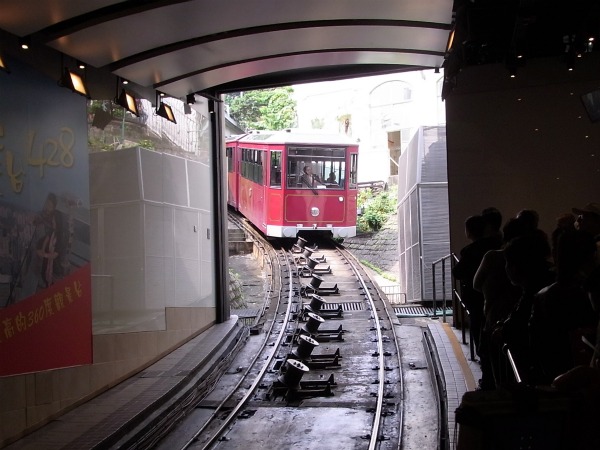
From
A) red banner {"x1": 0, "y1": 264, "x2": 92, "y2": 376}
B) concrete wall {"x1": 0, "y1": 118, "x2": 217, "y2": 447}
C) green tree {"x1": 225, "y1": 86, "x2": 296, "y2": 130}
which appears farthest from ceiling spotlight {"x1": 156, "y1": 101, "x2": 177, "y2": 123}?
green tree {"x1": 225, "y1": 86, "x2": 296, "y2": 130}

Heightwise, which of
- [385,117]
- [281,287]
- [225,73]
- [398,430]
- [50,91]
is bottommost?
[398,430]

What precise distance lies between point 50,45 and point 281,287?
8.84 meters

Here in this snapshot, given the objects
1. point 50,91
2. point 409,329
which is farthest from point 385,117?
point 50,91

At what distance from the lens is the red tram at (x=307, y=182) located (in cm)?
1919

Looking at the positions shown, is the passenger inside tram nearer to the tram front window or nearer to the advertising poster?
the tram front window

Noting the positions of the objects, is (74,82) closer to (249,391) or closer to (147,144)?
(147,144)

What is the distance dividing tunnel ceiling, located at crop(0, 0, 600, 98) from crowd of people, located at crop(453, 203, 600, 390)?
3.09 m

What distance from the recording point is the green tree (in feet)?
131

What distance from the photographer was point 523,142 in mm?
9945

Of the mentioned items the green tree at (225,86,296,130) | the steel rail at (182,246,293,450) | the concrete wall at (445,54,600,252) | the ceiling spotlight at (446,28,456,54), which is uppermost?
the green tree at (225,86,296,130)

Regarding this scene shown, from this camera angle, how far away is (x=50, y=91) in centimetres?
716

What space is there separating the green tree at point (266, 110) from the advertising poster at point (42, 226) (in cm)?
3238

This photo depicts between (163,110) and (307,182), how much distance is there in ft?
32.2

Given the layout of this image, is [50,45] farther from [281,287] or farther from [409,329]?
[281,287]
